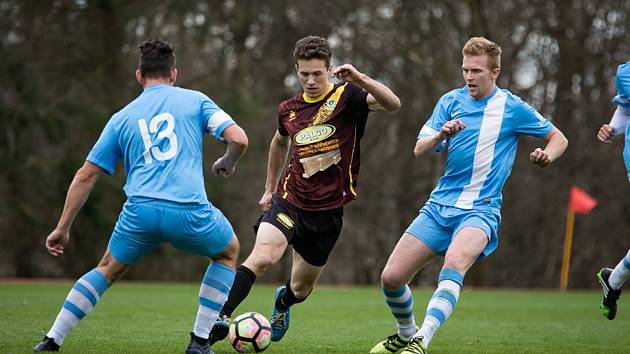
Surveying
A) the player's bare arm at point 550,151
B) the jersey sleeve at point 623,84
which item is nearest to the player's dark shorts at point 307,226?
the player's bare arm at point 550,151

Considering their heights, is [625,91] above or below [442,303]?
above

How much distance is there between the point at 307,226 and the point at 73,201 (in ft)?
6.47

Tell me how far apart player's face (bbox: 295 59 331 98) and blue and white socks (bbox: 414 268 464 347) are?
5.87ft

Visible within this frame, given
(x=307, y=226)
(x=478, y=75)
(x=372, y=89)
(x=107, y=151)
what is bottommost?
(x=307, y=226)

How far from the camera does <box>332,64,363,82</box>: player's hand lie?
20.8ft

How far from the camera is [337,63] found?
2469cm

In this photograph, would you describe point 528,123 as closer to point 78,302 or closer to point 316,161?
point 316,161

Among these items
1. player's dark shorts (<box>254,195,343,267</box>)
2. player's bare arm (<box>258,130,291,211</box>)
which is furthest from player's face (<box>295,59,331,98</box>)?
player's dark shorts (<box>254,195,343,267</box>)

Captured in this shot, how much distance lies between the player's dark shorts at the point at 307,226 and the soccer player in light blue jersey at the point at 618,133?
2.28 meters

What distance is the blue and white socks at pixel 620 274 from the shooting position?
7.51 metres

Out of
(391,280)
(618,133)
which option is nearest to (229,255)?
(391,280)

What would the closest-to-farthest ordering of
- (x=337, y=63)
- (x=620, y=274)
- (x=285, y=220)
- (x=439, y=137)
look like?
(x=439, y=137) → (x=285, y=220) → (x=620, y=274) → (x=337, y=63)

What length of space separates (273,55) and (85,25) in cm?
542

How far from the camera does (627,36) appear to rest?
82.5 feet
